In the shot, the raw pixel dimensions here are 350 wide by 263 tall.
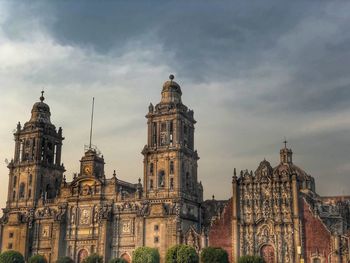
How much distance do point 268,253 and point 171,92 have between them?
30241mm

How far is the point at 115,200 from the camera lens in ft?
287

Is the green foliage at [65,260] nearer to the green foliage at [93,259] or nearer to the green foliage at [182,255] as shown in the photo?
the green foliage at [93,259]

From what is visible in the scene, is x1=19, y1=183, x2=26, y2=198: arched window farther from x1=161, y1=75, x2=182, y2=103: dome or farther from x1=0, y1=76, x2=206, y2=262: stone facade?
x1=161, y1=75, x2=182, y2=103: dome

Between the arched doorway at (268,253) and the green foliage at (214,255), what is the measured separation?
664 cm

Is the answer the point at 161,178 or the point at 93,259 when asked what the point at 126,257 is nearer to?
the point at 93,259

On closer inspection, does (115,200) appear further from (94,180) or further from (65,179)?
(65,179)

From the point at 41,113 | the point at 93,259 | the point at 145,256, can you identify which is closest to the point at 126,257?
the point at 93,259

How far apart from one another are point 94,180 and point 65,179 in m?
6.32

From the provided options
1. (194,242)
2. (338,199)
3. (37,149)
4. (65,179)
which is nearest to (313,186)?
(338,199)

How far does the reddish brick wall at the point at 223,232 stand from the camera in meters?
76.5

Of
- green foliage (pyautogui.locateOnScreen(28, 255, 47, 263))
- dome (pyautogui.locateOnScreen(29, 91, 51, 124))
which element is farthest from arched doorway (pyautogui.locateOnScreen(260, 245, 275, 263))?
dome (pyautogui.locateOnScreen(29, 91, 51, 124))

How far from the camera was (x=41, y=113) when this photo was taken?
102m

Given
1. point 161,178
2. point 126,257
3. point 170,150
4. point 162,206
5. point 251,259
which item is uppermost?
point 170,150

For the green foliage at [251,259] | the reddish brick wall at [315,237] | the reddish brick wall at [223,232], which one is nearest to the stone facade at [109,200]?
the reddish brick wall at [223,232]
